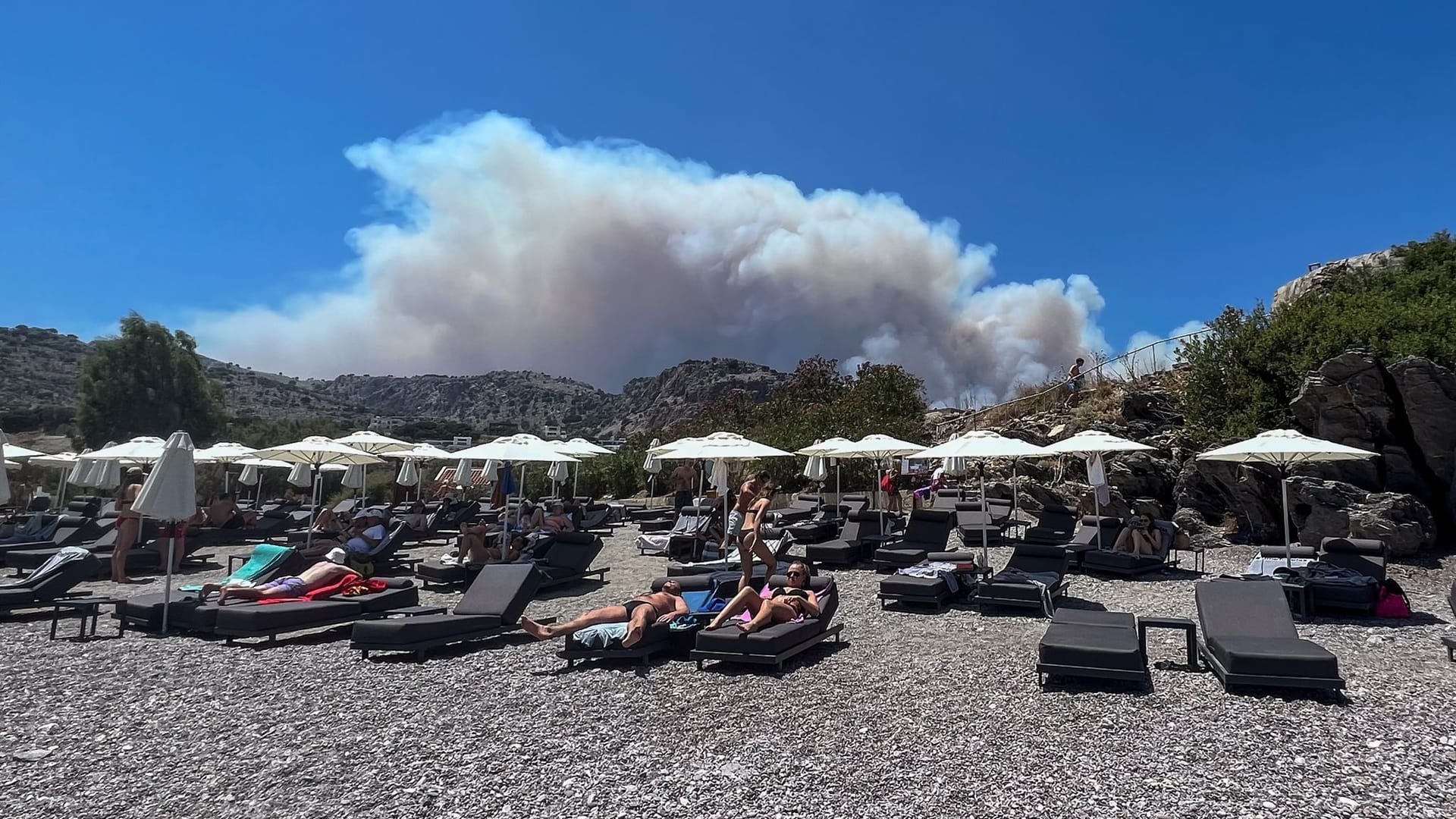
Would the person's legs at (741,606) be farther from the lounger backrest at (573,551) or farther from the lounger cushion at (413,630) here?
the lounger backrest at (573,551)

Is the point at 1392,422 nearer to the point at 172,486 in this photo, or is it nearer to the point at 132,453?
the point at 172,486

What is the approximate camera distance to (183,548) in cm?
1338

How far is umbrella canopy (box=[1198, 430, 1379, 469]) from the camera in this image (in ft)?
30.2

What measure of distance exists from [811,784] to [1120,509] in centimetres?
1440

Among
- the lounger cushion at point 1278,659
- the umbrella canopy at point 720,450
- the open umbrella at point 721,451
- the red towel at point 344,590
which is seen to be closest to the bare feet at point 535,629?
the red towel at point 344,590

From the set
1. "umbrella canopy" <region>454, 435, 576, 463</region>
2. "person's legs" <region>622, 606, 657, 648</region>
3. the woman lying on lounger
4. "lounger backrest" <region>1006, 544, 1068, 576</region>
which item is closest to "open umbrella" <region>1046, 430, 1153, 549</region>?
"lounger backrest" <region>1006, 544, 1068, 576</region>

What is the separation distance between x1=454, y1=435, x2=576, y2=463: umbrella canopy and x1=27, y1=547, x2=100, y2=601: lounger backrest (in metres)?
4.70

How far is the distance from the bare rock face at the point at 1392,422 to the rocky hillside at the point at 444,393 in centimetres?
3804

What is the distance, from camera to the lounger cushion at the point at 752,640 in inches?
250

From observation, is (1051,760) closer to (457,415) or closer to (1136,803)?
(1136,803)

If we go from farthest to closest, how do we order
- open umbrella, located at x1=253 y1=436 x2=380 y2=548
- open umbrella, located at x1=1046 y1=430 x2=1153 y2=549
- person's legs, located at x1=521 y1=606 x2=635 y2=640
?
1. open umbrella, located at x1=253 y1=436 x2=380 y2=548
2. open umbrella, located at x1=1046 y1=430 x2=1153 y2=549
3. person's legs, located at x1=521 y1=606 x2=635 y2=640

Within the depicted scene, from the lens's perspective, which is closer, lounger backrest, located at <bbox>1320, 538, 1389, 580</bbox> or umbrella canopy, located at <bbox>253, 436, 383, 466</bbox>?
lounger backrest, located at <bbox>1320, 538, 1389, 580</bbox>

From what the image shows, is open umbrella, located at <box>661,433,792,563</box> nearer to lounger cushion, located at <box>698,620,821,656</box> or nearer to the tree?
lounger cushion, located at <box>698,620,821,656</box>

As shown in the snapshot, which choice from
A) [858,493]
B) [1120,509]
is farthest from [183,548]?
[1120,509]
